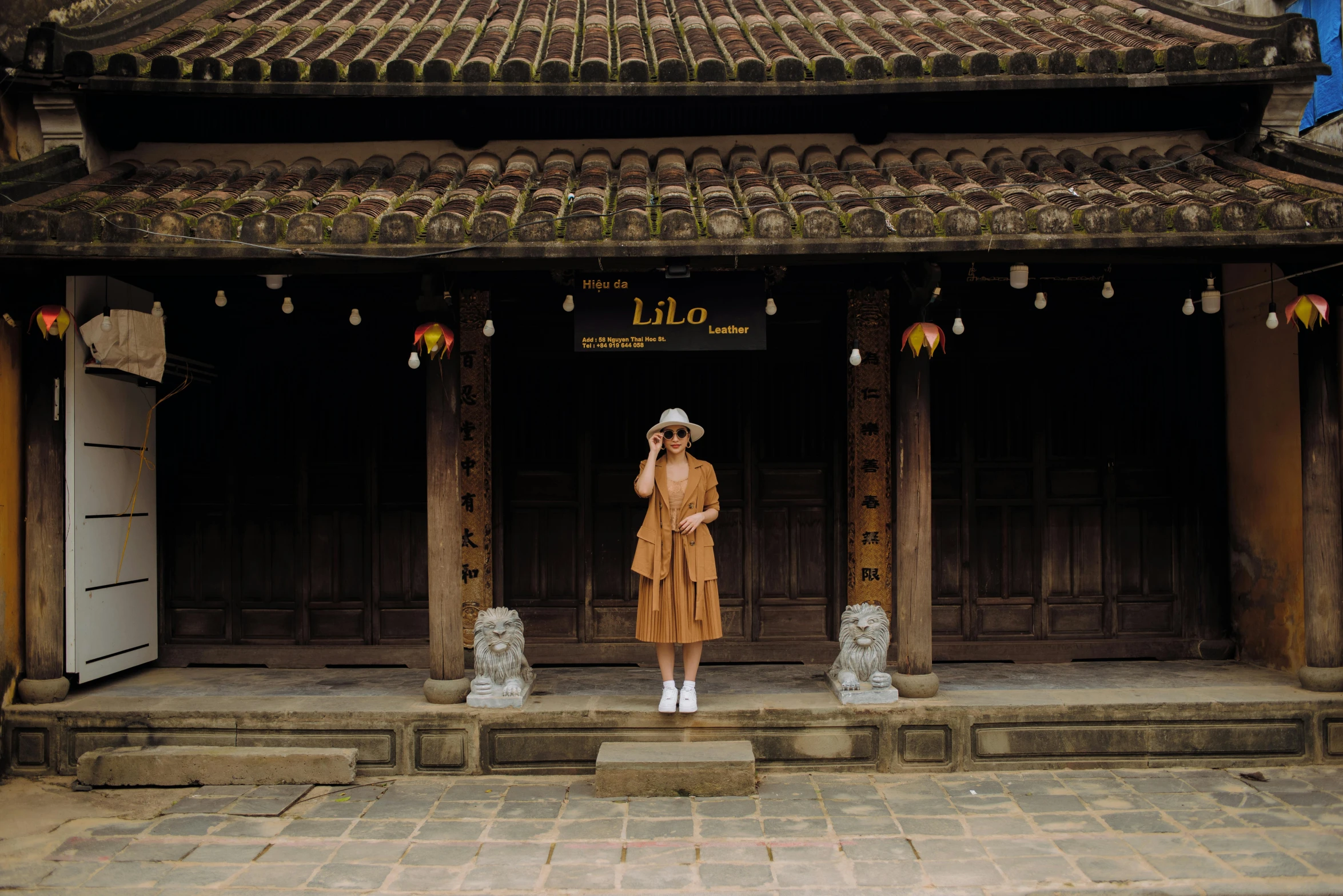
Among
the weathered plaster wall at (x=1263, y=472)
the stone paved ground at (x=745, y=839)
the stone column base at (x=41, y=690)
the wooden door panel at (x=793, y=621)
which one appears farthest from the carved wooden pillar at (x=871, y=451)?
the stone column base at (x=41, y=690)

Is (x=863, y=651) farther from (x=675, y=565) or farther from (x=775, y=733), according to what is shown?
(x=675, y=565)

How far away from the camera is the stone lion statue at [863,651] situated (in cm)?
688

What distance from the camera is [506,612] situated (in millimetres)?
7051

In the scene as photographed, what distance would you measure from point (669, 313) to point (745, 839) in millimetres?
3703

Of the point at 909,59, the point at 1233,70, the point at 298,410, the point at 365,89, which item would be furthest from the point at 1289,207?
the point at 298,410

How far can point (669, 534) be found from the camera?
6.82 meters

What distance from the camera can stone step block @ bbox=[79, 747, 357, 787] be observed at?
255 inches

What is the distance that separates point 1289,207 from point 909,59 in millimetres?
2905

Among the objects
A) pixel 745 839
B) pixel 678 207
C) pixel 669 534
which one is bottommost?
pixel 745 839

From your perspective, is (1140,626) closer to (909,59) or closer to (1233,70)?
(1233,70)

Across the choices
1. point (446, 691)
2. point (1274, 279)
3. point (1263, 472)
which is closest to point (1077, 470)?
point (1263, 472)

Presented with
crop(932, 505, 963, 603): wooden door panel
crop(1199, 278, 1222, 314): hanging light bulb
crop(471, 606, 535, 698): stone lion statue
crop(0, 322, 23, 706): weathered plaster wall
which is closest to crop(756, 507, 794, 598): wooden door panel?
crop(932, 505, 963, 603): wooden door panel

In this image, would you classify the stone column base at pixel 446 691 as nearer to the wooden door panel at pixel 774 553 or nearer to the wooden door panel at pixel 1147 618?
the wooden door panel at pixel 774 553

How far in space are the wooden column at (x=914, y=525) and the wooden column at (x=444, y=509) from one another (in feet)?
11.0
